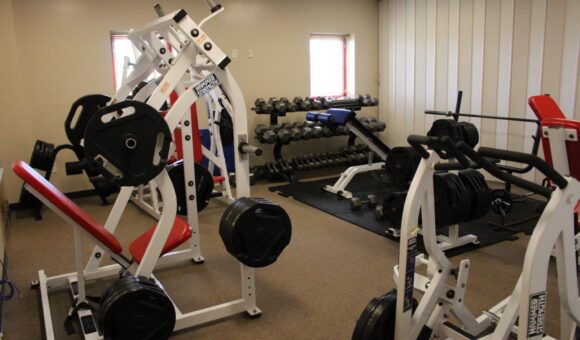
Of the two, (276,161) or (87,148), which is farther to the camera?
(276,161)

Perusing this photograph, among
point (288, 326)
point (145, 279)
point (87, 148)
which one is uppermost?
point (87, 148)

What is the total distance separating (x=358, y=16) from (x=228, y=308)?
5.65 m

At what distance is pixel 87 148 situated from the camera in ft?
6.54

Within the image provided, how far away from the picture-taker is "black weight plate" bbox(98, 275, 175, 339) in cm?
198

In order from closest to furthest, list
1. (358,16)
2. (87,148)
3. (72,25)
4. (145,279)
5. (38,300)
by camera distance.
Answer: (87,148) → (145,279) → (38,300) → (72,25) → (358,16)

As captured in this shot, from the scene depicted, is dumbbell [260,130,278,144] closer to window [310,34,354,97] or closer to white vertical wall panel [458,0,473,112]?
window [310,34,354,97]

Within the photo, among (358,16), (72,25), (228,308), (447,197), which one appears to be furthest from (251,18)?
(228,308)

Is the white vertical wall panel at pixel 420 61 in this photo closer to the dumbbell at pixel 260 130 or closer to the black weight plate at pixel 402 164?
the dumbbell at pixel 260 130

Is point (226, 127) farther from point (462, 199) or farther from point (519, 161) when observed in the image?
point (519, 161)

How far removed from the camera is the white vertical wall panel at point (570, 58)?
4.64 m

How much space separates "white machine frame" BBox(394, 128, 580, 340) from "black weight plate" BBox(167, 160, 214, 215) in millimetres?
1881

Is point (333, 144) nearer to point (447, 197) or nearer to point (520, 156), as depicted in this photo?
point (447, 197)

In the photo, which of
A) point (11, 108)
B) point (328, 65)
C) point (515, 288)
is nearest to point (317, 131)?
point (328, 65)

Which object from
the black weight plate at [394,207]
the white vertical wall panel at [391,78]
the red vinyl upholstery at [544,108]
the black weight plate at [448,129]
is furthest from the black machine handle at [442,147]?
the white vertical wall panel at [391,78]
